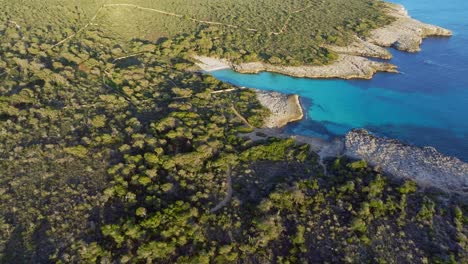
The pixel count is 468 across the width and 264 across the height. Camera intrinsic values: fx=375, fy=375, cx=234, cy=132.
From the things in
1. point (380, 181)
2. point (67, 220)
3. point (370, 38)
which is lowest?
point (67, 220)

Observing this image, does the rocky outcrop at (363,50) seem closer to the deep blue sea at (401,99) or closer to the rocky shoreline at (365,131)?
the rocky shoreline at (365,131)

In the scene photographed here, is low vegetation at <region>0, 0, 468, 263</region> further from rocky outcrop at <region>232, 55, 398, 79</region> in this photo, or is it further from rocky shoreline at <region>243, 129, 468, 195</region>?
rocky outcrop at <region>232, 55, 398, 79</region>

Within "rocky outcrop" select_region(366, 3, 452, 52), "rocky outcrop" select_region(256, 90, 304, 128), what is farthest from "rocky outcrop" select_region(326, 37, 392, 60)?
"rocky outcrop" select_region(256, 90, 304, 128)

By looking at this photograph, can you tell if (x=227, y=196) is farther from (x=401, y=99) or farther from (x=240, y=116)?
(x=401, y=99)

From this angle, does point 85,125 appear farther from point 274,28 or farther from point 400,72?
point 400,72

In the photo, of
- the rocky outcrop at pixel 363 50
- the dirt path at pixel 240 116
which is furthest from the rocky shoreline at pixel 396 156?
the rocky outcrop at pixel 363 50

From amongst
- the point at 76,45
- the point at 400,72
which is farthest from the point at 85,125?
the point at 400,72

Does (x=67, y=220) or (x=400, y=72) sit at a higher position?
(x=400, y=72)

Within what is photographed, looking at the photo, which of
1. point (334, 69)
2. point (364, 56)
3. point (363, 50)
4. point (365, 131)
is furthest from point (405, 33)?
point (365, 131)
